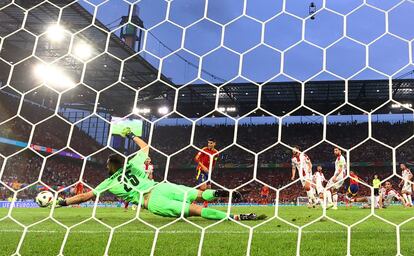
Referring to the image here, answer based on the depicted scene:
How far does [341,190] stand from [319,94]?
5.34 m

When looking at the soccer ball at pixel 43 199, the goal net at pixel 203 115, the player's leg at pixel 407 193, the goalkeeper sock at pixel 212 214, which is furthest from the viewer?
the player's leg at pixel 407 193

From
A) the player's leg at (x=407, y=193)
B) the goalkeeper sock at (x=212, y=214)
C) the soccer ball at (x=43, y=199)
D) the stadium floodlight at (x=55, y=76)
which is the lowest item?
the stadium floodlight at (x=55, y=76)

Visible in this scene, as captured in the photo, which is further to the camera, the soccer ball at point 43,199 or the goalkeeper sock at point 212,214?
the goalkeeper sock at point 212,214

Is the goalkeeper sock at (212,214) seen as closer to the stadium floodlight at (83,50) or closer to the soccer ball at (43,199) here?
the soccer ball at (43,199)

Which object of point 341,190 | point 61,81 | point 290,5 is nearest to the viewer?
point 290,5

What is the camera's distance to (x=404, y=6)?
396 centimetres

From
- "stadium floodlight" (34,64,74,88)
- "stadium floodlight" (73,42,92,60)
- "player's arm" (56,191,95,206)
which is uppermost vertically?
"player's arm" (56,191,95,206)

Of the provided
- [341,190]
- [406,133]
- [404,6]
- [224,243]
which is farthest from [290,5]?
[406,133]

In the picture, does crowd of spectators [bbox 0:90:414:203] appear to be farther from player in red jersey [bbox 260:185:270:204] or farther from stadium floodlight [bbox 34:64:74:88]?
stadium floodlight [bbox 34:64:74:88]

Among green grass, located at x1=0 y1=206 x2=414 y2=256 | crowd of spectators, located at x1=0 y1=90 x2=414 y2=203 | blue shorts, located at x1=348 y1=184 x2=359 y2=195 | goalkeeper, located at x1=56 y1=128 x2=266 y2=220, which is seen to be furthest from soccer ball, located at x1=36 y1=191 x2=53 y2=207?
crowd of spectators, located at x1=0 y1=90 x2=414 y2=203

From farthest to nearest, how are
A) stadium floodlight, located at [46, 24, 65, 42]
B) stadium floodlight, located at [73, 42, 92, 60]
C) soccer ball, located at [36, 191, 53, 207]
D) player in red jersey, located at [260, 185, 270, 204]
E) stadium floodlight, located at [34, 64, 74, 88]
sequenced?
stadium floodlight, located at [34, 64, 74, 88] < stadium floodlight, located at [73, 42, 92, 60] < player in red jersey, located at [260, 185, 270, 204] < stadium floodlight, located at [46, 24, 65, 42] < soccer ball, located at [36, 191, 53, 207]

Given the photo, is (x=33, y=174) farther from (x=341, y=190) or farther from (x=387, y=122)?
(x=387, y=122)

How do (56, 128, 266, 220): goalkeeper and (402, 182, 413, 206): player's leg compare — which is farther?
(402, 182, 413, 206): player's leg

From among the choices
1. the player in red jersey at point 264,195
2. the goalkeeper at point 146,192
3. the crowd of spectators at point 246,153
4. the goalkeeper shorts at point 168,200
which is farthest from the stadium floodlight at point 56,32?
the player in red jersey at point 264,195
